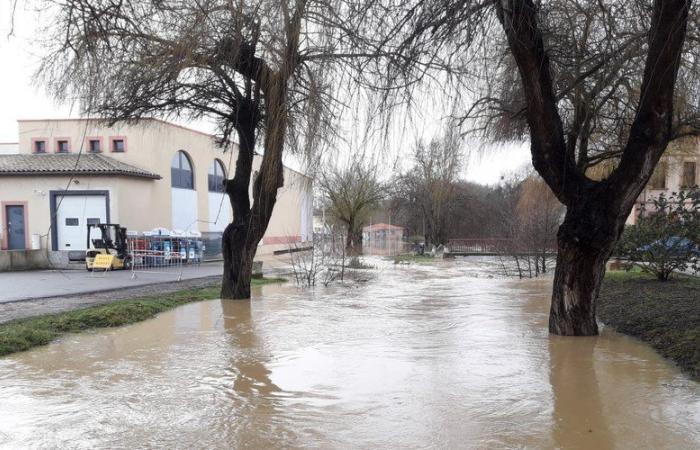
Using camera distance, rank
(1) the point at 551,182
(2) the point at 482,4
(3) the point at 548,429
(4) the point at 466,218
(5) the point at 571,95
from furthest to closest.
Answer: (4) the point at 466,218 < (5) the point at 571,95 < (1) the point at 551,182 < (2) the point at 482,4 < (3) the point at 548,429

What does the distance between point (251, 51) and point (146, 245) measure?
1802 cm

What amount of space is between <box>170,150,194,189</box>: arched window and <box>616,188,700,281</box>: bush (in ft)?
71.8

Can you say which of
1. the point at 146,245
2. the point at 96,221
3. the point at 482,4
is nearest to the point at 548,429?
the point at 482,4

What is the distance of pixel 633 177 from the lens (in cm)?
680

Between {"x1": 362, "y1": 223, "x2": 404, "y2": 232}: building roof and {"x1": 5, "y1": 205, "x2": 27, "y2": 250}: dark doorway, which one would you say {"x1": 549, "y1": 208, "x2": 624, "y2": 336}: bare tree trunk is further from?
{"x1": 362, "y1": 223, "x2": 404, "y2": 232}: building roof

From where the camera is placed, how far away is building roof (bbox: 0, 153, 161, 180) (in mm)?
23453

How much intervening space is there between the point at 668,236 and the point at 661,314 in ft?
12.3

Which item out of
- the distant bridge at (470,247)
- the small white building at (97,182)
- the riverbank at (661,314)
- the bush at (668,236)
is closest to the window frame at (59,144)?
the small white building at (97,182)

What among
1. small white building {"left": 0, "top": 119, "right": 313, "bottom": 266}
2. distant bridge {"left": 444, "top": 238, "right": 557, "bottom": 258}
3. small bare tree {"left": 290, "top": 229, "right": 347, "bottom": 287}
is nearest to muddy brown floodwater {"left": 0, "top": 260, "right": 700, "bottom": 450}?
small bare tree {"left": 290, "top": 229, "right": 347, "bottom": 287}

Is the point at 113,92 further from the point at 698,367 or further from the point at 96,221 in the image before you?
the point at 96,221

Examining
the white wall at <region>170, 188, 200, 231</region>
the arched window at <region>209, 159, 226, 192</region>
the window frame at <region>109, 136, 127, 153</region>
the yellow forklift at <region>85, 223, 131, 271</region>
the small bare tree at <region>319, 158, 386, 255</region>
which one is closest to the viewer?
the yellow forklift at <region>85, 223, 131, 271</region>

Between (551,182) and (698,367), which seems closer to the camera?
(698,367)

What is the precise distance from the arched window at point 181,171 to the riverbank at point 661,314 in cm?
2184

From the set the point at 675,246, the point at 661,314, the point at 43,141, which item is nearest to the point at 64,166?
the point at 43,141
